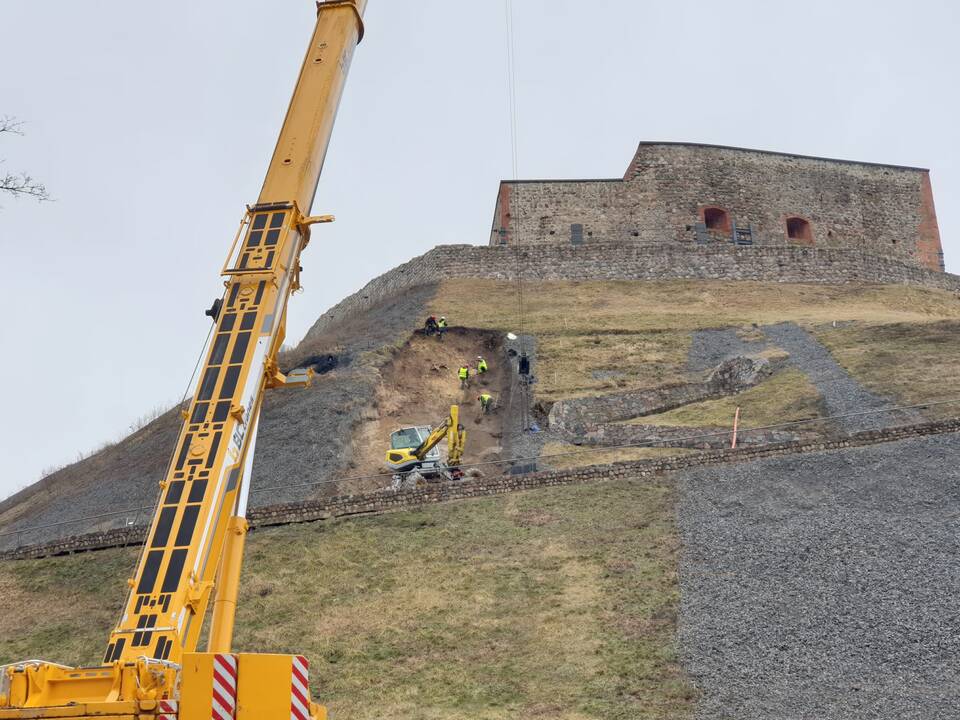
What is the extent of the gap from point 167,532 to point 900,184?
5370cm

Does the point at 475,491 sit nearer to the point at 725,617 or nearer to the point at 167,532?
the point at 725,617

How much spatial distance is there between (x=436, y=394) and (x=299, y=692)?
1100 inches

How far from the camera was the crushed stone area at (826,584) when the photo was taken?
53.6 feet

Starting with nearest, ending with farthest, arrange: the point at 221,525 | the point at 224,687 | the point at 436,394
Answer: the point at 224,687 < the point at 221,525 < the point at 436,394

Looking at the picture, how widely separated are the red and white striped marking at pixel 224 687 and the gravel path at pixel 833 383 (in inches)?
870

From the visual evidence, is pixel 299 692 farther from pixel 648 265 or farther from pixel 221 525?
pixel 648 265

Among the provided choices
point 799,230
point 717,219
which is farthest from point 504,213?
point 799,230

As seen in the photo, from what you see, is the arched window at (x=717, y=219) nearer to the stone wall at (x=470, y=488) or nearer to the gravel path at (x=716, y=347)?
the gravel path at (x=716, y=347)

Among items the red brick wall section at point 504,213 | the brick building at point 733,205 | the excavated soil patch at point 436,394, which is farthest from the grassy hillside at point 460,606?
the brick building at point 733,205

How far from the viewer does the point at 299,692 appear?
40.0 feet

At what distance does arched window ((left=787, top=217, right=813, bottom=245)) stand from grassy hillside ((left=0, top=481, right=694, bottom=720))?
34268 mm

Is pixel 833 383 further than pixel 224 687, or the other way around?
pixel 833 383

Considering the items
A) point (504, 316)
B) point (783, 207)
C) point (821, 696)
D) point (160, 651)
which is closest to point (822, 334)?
point (504, 316)

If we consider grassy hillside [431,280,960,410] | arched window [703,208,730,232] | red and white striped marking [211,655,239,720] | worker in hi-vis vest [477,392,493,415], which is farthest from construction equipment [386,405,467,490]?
arched window [703,208,730,232]
